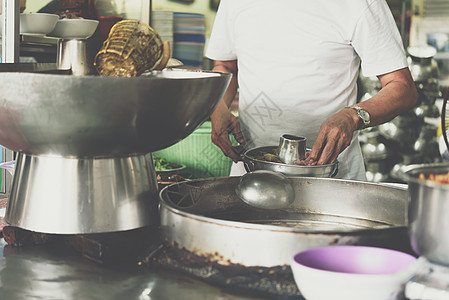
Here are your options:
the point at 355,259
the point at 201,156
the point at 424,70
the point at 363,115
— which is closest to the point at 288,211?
the point at 355,259

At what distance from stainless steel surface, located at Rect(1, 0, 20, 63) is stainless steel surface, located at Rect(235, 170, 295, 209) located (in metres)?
2.09

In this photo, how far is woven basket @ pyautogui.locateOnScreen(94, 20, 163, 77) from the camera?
105 cm

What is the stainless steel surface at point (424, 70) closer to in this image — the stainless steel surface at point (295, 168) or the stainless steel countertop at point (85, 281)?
the stainless steel surface at point (295, 168)

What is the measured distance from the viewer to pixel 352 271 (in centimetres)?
74

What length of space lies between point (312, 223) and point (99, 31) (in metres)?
2.38

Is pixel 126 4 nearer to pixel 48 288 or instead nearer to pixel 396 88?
pixel 396 88

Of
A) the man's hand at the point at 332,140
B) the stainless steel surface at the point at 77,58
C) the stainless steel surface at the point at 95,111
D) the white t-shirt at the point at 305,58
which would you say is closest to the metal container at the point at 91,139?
the stainless steel surface at the point at 95,111

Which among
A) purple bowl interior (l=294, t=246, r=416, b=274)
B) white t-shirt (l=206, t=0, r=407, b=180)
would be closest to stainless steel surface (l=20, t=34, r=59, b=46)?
white t-shirt (l=206, t=0, r=407, b=180)

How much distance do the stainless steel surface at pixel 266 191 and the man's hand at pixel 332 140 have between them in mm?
270

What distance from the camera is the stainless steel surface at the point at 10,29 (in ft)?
8.90

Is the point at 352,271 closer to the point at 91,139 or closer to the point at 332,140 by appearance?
the point at 91,139

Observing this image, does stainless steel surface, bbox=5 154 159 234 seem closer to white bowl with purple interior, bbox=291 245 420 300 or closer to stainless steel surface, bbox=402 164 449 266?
white bowl with purple interior, bbox=291 245 420 300

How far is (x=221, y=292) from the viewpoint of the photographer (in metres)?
0.81

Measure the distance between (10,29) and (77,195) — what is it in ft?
6.96
